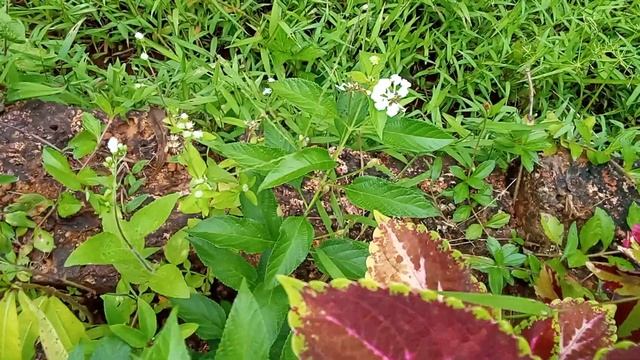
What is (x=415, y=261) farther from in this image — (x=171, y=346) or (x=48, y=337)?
(x=48, y=337)

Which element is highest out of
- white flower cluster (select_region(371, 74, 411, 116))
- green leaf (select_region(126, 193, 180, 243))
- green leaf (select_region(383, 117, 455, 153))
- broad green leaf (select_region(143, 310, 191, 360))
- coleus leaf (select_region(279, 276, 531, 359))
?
coleus leaf (select_region(279, 276, 531, 359))

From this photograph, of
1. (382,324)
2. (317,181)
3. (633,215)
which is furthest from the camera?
(633,215)

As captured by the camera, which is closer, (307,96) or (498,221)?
(307,96)

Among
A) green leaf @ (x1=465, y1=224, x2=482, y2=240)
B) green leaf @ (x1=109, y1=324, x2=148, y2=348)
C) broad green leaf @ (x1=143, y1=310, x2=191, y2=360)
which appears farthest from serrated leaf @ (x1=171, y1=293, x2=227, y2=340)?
green leaf @ (x1=465, y1=224, x2=482, y2=240)

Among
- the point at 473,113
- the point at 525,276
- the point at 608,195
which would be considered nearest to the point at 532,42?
the point at 473,113

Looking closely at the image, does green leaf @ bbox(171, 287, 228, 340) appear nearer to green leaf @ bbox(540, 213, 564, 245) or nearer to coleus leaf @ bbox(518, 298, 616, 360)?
coleus leaf @ bbox(518, 298, 616, 360)

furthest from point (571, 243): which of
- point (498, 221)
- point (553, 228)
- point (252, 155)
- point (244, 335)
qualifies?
point (244, 335)
